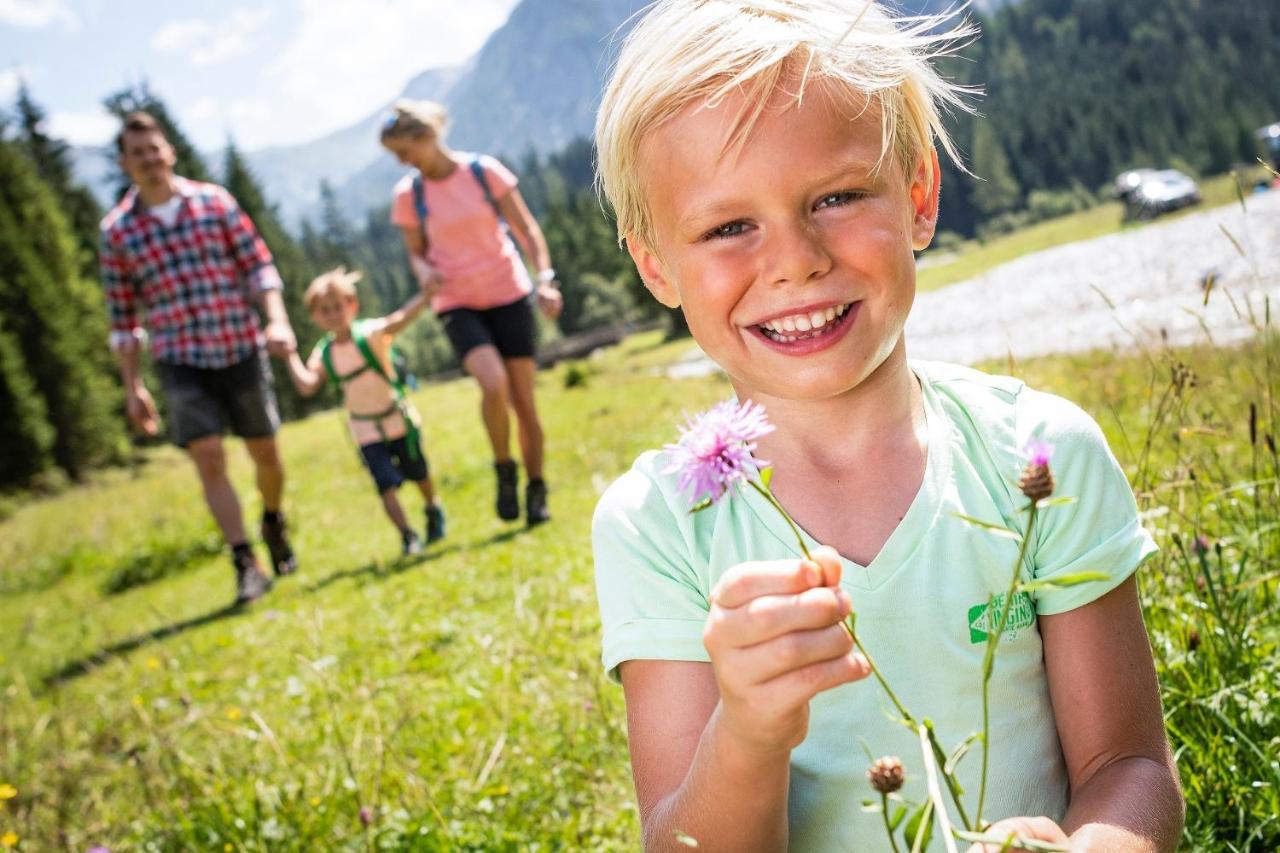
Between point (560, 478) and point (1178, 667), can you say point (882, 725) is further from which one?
point (560, 478)

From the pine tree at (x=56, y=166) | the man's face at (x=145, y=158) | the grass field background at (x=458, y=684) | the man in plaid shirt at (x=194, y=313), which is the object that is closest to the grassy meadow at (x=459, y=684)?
the grass field background at (x=458, y=684)

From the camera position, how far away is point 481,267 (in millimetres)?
6715

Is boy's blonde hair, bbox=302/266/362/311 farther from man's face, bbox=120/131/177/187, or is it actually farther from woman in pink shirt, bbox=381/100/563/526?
man's face, bbox=120/131/177/187

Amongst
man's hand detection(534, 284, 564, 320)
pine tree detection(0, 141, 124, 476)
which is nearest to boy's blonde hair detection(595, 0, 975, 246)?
man's hand detection(534, 284, 564, 320)

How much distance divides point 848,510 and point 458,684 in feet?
8.97

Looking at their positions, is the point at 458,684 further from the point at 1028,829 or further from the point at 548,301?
the point at 1028,829

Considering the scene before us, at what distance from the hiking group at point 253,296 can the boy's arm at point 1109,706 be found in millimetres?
5178

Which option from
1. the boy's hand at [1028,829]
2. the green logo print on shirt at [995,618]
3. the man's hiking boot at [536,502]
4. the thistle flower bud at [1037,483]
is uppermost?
the thistle flower bud at [1037,483]

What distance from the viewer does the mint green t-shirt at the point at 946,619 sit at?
143 centimetres

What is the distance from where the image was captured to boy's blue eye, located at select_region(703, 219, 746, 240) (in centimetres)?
150

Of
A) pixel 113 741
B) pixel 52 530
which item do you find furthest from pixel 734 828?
pixel 52 530

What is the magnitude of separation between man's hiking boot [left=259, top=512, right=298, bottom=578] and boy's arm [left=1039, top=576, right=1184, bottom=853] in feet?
22.8

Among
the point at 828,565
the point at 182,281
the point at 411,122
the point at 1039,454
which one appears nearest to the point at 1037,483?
the point at 1039,454

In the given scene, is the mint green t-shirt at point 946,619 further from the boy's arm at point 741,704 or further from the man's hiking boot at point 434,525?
the man's hiking boot at point 434,525
